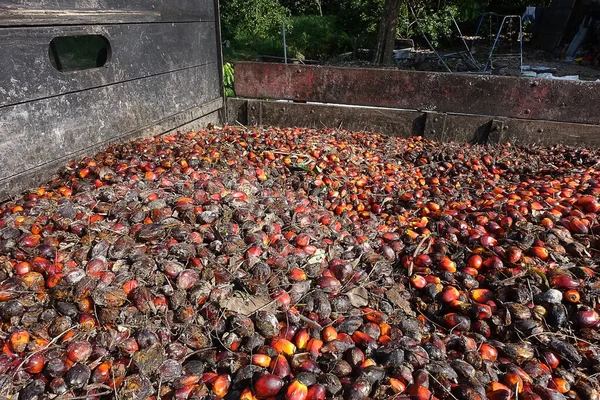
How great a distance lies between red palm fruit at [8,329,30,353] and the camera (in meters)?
1.64

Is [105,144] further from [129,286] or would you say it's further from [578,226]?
[578,226]

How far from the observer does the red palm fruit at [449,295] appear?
7.00 ft

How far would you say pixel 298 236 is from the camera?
8.14ft

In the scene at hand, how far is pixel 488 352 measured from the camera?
183 centimetres

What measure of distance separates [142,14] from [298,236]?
2.89m

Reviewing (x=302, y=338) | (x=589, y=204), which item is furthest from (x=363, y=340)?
(x=589, y=204)

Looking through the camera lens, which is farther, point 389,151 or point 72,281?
point 389,151

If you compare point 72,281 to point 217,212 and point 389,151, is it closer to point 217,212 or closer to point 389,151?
point 217,212

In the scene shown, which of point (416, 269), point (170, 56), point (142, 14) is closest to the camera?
point (416, 269)

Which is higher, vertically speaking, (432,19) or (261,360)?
(432,19)

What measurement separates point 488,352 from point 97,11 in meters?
3.83

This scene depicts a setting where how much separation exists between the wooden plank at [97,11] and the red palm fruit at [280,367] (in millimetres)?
2833

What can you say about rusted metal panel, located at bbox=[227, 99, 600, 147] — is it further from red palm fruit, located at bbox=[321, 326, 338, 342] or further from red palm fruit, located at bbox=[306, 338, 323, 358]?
red palm fruit, located at bbox=[306, 338, 323, 358]

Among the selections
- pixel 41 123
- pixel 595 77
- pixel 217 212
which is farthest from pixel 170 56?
pixel 595 77
